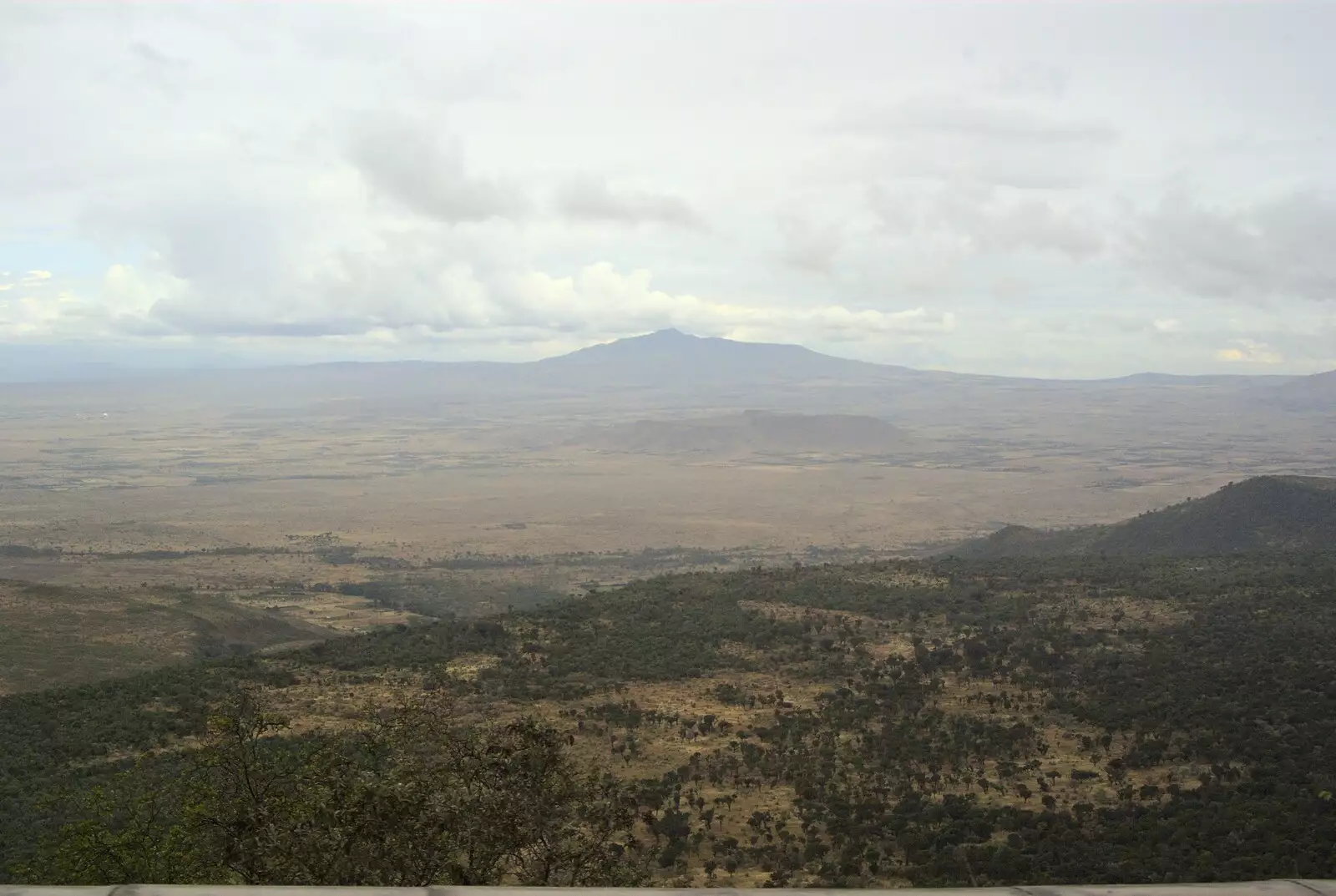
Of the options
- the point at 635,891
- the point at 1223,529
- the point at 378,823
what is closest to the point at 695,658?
the point at 378,823

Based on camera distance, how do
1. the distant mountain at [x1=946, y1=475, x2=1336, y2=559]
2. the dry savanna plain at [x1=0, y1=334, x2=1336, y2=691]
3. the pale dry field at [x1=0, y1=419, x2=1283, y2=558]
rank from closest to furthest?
the dry savanna plain at [x1=0, y1=334, x2=1336, y2=691] < the distant mountain at [x1=946, y1=475, x2=1336, y2=559] < the pale dry field at [x1=0, y1=419, x2=1283, y2=558]

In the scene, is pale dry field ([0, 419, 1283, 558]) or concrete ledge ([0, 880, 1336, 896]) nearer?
concrete ledge ([0, 880, 1336, 896])

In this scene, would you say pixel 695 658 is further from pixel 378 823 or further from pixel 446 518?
pixel 446 518

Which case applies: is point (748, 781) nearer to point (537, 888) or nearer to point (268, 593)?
point (537, 888)

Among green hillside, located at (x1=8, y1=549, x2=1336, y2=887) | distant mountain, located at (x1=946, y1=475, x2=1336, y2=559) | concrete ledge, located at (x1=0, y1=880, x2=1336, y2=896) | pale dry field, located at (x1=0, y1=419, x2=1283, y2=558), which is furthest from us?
pale dry field, located at (x1=0, y1=419, x2=1283, y2=558)

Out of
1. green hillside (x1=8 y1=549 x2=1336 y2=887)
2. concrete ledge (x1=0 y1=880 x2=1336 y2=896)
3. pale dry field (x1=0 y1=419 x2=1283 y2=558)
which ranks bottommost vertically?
pale dry field (x1=0 y1=419 x2=1283 y2=558)

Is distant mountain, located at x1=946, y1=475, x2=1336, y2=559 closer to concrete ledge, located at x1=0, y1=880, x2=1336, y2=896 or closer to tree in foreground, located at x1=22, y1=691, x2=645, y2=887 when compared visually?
tree in foreground, located at x1=22, y1=691, x2=645, y2=887

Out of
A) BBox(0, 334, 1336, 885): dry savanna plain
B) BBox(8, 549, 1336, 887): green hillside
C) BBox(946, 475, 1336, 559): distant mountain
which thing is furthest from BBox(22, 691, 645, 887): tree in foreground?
BBox(946, 475, 1336, 559): distant mountain

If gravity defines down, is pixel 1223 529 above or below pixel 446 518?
above

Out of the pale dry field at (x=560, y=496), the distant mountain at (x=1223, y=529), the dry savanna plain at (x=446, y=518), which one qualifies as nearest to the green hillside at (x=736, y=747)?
the dry savanna plain at (x=446, y=518)
